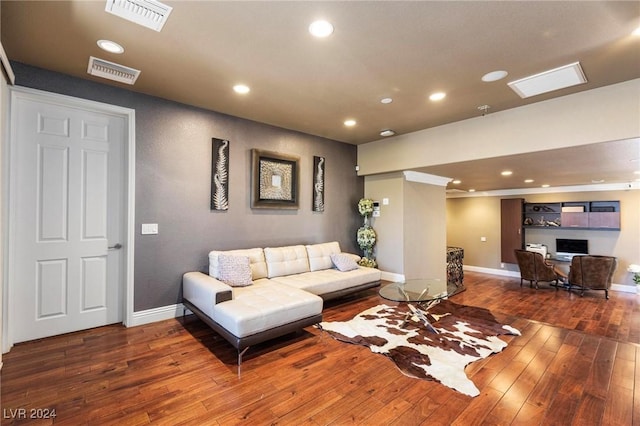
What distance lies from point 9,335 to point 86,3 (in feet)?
9.71

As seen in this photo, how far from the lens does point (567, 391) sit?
2.18 meters

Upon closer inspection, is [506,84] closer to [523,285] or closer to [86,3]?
[86,3]

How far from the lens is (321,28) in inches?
83.6

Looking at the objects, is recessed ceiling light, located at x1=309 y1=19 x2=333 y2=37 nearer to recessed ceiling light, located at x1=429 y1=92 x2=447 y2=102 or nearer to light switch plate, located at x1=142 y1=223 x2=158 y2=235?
recessed ceiling light, located at x1=429 y1=92 x2=447 y2=102

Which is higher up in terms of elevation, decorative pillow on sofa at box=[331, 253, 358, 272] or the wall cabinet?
the wall cabinet

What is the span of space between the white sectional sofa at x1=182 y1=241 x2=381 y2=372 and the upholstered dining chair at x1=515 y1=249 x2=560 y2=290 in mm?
4024

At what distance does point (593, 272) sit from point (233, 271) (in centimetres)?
677

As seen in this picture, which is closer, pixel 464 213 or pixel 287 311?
pixel 287 311

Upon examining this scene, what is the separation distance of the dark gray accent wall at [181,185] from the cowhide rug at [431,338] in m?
1.81

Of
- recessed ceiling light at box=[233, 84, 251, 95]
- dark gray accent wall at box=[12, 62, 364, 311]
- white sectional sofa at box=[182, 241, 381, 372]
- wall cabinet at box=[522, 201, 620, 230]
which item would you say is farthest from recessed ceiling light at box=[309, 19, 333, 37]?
wall cabinet at box=[522, 201, 620, 230]

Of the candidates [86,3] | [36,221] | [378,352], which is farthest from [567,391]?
[36,221]

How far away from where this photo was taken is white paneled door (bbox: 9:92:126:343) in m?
2.80

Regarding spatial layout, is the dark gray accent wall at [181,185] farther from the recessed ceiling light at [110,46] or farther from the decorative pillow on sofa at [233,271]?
the recessed ceiling light at [110,46]

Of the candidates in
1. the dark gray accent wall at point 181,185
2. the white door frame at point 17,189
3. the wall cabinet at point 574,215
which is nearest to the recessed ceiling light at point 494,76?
the dark gray accent wall at point 181,185
